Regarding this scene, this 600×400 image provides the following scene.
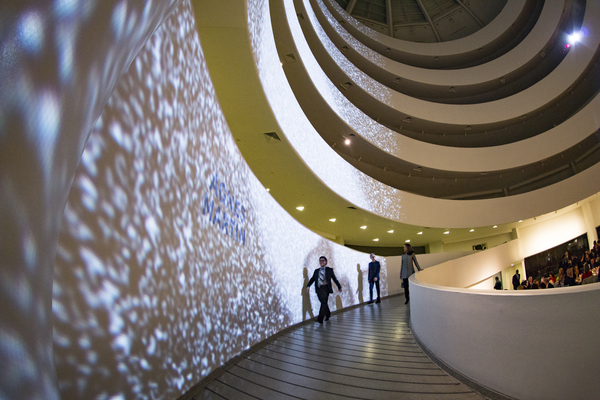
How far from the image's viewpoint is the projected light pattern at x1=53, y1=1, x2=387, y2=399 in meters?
1.50

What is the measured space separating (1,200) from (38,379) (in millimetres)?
327

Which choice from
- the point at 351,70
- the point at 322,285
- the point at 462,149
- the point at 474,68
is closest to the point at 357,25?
the point at 351,70

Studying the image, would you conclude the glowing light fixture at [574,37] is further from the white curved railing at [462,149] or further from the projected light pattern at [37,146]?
the projected light pattern at [37,146]

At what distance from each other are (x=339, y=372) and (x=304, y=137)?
20.5ft

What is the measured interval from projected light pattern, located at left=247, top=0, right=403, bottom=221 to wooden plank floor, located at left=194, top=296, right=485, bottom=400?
14.6ft

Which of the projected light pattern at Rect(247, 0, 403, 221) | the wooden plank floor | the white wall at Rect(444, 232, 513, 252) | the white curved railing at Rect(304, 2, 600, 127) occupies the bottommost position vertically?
the wooden plank floor

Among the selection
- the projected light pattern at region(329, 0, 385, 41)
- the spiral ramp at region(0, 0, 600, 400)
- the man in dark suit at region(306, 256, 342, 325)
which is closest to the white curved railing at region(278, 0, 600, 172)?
the spiral ramp at region(0, 0, 600, 400)

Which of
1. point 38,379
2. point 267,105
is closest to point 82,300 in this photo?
point 38,379

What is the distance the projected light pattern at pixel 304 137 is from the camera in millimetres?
5637

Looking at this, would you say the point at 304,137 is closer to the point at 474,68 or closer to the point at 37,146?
the point at 37,146

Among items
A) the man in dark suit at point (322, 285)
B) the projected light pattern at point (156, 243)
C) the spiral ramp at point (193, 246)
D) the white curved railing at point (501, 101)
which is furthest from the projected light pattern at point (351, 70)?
the projected light pattern at point (156, 243)

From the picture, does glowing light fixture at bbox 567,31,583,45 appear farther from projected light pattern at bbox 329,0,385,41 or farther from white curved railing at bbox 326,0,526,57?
projected light pattern at bbox 329,0,385,41

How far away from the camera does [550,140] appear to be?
15516 mm

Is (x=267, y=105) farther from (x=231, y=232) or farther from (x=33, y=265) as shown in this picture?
(x=33, y=265)
